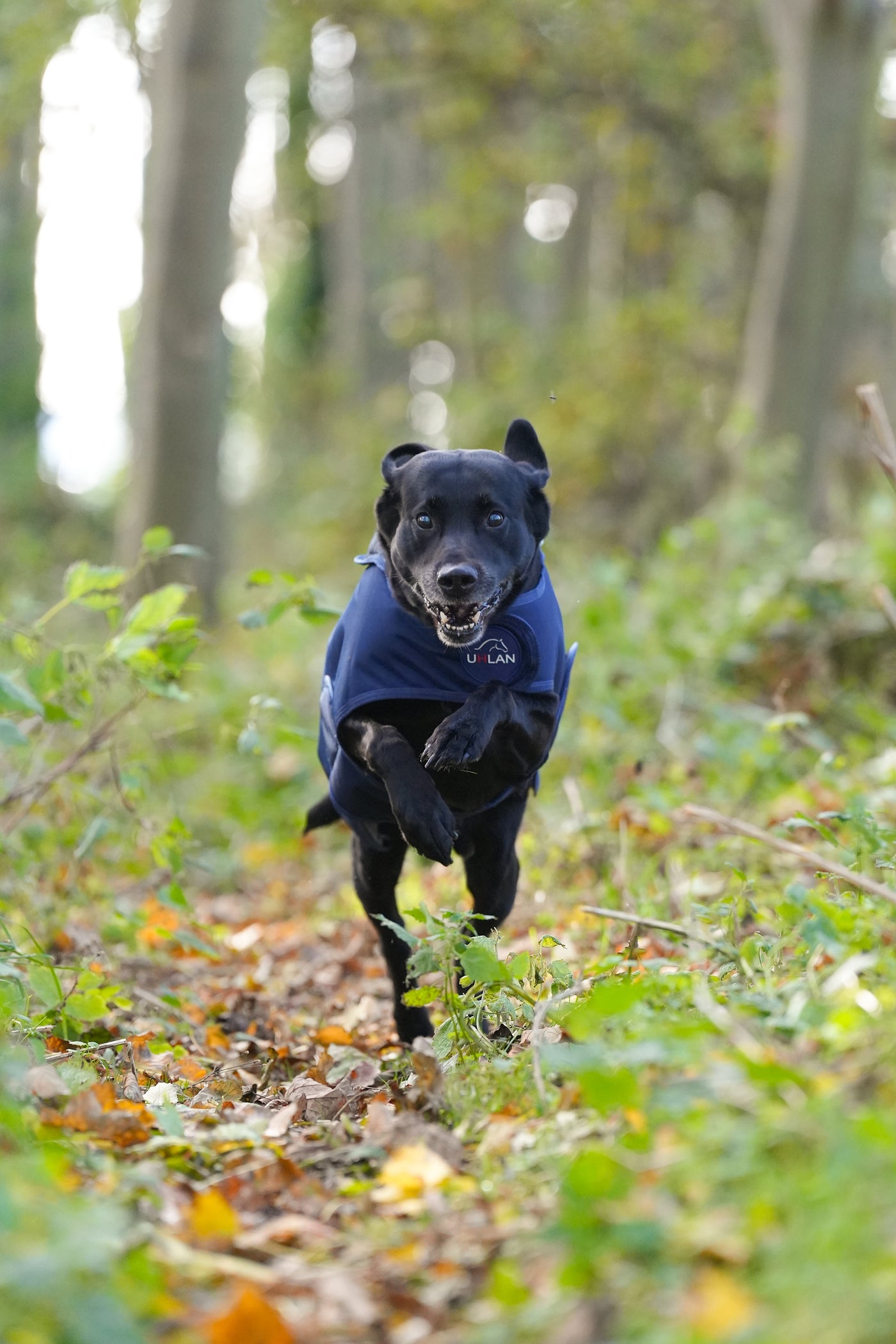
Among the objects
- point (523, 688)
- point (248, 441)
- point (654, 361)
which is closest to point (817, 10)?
point (654, 361)

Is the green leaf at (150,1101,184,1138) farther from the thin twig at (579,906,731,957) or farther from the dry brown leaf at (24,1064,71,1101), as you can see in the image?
the thin twig at (579,906,731,957)

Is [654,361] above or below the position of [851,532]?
above

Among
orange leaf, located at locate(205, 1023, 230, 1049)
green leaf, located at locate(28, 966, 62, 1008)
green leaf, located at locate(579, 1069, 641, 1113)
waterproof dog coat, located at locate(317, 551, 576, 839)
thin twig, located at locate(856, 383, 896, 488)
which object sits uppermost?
thin twig, located at locate(856, 383, 896, 488)

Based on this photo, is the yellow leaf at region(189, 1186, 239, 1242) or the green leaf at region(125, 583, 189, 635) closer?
the yellow leaf at region(189, 1186, 239, 1242)

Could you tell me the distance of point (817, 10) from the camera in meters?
11.0

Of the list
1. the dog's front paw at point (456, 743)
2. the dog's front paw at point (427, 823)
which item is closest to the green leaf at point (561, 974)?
the dog's front paw at point (427, 823)

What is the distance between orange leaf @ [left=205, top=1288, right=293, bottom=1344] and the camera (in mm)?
1980

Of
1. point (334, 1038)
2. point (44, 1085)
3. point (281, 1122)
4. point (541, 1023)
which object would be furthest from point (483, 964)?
point (334, 1038)

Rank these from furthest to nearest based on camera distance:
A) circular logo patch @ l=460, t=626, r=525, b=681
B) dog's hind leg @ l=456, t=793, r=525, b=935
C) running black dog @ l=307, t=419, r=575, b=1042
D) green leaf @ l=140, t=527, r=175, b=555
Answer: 1. green leaf @ l=140, t=527, r=175, b=555
2. dog's hind leg @ l=456, t=793, r=525, b=935
3. circular logo patch @ l=460, t=626, r=525, b=681
4. running black dog @ l=307, t=419, r=575, b=1042

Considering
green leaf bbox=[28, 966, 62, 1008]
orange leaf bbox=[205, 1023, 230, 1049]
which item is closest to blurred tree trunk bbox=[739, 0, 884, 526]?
orange leaf bbox=[205, 1023, 230, 1049]

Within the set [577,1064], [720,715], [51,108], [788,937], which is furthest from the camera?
[51,108]

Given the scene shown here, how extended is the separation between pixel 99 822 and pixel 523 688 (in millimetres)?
1492

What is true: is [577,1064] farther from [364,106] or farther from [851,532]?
[364,106]

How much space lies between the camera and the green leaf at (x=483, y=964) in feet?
10.3
